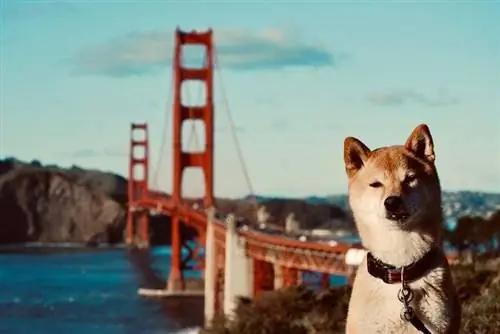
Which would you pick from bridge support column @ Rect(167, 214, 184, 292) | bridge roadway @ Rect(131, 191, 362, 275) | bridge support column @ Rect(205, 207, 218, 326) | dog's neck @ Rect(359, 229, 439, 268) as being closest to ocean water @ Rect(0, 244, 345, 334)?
bridge support column @ Rect(167, 214, 184, 292)

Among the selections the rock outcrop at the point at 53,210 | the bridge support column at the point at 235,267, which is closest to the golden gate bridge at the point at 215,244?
the bridge support column at the point at 235,267

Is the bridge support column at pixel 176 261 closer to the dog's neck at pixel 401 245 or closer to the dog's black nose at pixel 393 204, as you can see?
the dog's neck at pixel 401 245

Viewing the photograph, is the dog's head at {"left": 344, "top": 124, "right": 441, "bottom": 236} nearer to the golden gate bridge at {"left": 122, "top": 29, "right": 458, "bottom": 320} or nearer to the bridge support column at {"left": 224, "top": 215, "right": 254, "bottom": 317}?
the golden gate bridge at {"left": 122, "top": 29, "right": 458, "bottom": 320}

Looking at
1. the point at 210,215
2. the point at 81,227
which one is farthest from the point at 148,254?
the point at 210,215

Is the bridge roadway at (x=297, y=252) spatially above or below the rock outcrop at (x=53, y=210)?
below

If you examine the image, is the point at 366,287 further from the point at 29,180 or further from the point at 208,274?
the point at 29,180

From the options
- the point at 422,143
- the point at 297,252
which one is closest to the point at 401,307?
the point at 422,143

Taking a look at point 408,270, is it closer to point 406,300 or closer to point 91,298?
point 406,300
